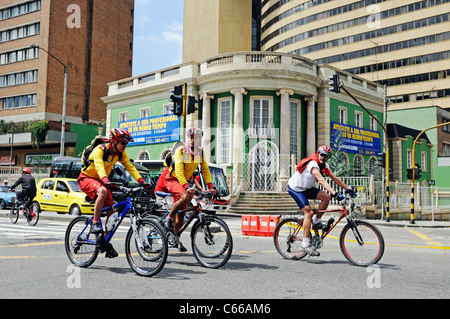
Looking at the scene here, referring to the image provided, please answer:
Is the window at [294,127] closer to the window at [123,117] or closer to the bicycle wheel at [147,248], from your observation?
the window at [123,117]

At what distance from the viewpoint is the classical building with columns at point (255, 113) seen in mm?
27078

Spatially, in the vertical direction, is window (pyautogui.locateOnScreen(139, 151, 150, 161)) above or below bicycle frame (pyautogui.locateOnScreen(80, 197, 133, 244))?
above

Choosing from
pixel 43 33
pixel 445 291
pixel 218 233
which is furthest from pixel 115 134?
pixel 43 33

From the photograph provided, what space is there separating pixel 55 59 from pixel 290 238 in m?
47.9

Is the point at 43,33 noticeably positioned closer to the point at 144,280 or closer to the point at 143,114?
the point at 143,114

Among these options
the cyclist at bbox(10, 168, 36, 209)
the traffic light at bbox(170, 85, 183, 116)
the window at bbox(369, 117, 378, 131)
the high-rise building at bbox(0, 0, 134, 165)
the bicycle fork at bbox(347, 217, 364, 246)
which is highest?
the high-rise building at bbox(0, 0, 134, 165)

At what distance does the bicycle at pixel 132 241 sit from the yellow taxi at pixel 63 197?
10.5 metres

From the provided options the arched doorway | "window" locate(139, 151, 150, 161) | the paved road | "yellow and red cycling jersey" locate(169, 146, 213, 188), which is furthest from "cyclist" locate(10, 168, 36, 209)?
"window" locate(139, 151, 150, 161)

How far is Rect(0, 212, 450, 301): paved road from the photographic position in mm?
4617

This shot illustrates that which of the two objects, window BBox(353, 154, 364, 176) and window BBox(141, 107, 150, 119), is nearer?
window BBox(353, 154, 364, 176)

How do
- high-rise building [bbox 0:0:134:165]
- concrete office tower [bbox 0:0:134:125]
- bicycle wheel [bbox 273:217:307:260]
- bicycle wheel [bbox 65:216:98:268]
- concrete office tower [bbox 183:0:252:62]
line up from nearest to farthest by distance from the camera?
bicycle wheel [bbox 65:216:98:268]
bicycle wheel [bbox 273:217:307:260]
high-rise building [bbox 0:0:134:165]
concrete office tower [bbox 0:0:134:125]
concrete office tower [bbox 183:0:252:62]

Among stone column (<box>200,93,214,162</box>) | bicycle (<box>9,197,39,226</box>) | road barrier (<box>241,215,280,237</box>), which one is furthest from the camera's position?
stone column (<box>200,93,214,162</box>)

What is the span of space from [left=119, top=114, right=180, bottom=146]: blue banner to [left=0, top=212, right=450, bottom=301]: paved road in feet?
74.2

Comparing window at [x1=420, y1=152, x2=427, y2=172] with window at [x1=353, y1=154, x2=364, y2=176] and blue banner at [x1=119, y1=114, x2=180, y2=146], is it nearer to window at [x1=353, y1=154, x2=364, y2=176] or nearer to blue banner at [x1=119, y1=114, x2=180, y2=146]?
window at [x1=353, y1=154, x2=364, y2=176]
